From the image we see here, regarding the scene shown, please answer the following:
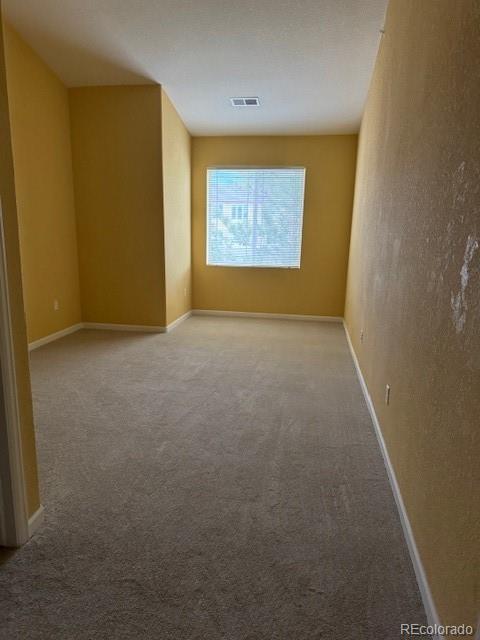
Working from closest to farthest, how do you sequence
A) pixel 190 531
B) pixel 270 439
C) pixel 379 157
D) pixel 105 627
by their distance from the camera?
1. pixel 105 627
2. pixel 190 531
3. pixel 270 439
4. pixel 379 157

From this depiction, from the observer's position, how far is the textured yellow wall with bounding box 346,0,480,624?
1007 mm

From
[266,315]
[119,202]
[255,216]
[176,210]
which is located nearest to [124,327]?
[119,202]

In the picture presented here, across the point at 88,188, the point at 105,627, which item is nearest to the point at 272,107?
the point at 88,188

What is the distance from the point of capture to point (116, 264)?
187 inches

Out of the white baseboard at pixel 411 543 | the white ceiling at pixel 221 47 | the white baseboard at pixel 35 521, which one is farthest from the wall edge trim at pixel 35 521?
the white ceiling at pixel 221 47

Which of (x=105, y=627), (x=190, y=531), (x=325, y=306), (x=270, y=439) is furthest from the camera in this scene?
(x=325, y=306)

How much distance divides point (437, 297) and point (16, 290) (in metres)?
1.52

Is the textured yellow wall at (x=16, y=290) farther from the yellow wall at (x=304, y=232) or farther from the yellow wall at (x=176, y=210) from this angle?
the yellow wall at (x=304, y=232)

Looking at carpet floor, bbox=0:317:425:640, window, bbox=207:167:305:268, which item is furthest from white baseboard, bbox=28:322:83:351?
window, bbox=207:167:305:268

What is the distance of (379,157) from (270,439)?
238 cm

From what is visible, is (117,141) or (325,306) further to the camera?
(325,306)

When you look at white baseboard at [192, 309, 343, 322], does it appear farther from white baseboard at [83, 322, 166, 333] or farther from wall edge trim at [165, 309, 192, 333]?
white baseboard at [83, 322, 166, 333]

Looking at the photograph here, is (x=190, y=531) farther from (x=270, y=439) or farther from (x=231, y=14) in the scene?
(x=231, y=14)

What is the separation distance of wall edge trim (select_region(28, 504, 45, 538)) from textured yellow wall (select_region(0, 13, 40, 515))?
2cm
